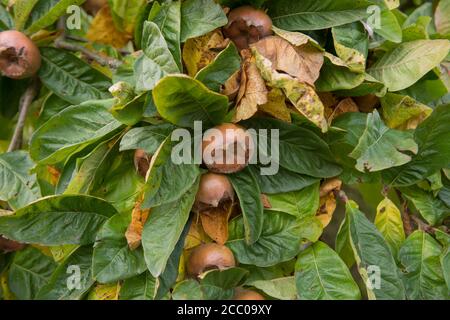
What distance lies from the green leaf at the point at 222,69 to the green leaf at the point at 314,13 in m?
0.18

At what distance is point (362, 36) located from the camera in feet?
4.26

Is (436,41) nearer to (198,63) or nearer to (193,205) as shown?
(198,63)

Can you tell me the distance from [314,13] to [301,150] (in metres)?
0.28

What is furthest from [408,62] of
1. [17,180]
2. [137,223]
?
[17,180]

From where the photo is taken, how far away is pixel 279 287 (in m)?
A: 1.18

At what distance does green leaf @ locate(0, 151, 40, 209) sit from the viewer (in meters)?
1.34

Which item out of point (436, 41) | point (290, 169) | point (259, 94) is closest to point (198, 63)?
point (259, 94)

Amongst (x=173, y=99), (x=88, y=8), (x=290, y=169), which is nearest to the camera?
(x=173, y=99)

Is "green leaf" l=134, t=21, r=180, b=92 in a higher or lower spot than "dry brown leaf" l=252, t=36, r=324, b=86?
higher

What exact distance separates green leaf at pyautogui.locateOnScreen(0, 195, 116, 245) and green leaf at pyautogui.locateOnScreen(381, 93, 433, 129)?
58 centimetres

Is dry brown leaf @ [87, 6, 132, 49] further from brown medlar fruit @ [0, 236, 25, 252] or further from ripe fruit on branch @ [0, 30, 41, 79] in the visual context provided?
brown medlar fruit @ [0, 236, 25, 252]

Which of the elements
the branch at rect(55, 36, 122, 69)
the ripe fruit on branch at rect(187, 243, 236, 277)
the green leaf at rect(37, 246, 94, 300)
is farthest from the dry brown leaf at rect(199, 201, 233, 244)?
the branch at rect(55, 36, 122, 69)

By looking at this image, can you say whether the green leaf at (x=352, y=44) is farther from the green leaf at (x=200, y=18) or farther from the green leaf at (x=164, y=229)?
the green leaf at (x=164, y=229)

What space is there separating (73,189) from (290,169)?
414mm
